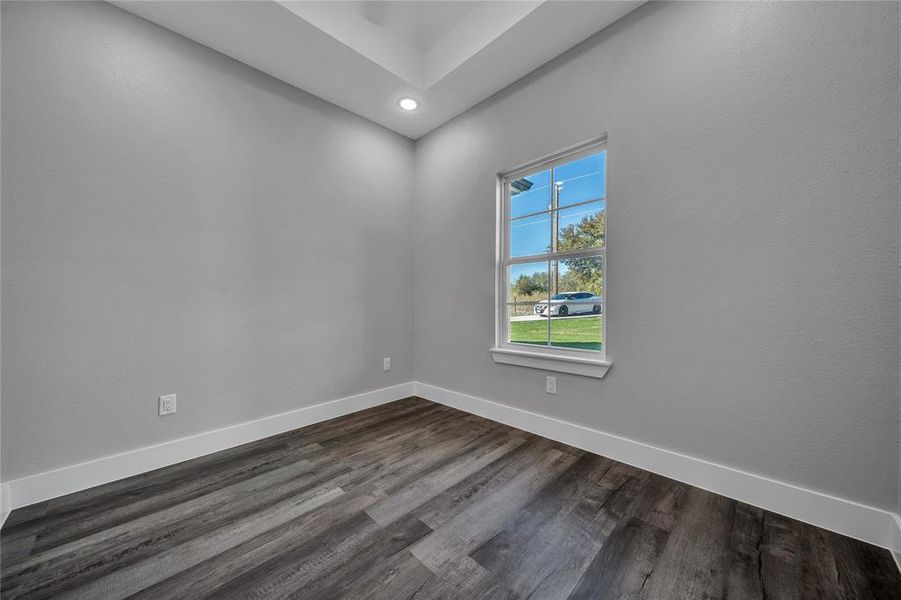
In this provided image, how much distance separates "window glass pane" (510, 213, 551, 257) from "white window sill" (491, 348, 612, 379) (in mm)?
786

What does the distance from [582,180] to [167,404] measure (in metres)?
Result: 3.02

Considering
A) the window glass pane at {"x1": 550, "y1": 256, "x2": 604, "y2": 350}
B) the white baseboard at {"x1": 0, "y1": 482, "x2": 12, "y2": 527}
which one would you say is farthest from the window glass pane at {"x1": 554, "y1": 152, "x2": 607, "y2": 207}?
the white baseboard at {"x1": 0, "y1": 482, "x2": 12, "y2": 527}

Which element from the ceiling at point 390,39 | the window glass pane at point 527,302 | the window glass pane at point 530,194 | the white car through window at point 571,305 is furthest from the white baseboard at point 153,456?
the ceiling at point 390,39

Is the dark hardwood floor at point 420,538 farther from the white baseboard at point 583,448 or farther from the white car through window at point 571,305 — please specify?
the white car through window at point 571,305

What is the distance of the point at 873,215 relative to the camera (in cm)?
139

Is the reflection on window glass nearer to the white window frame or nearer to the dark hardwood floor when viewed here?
the white window frame

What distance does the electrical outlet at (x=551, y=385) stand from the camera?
7.86ft

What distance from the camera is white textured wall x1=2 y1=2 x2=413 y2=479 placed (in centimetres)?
171

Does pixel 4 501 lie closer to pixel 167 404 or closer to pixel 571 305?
pixel 167 404

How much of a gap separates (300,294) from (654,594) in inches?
103

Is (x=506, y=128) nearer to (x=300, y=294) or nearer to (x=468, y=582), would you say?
(x=300, y=294)

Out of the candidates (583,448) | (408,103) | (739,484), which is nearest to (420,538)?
(583,448)

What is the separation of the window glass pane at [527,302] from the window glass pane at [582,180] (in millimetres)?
518

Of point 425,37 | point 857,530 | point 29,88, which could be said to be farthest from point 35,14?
point 857,530
